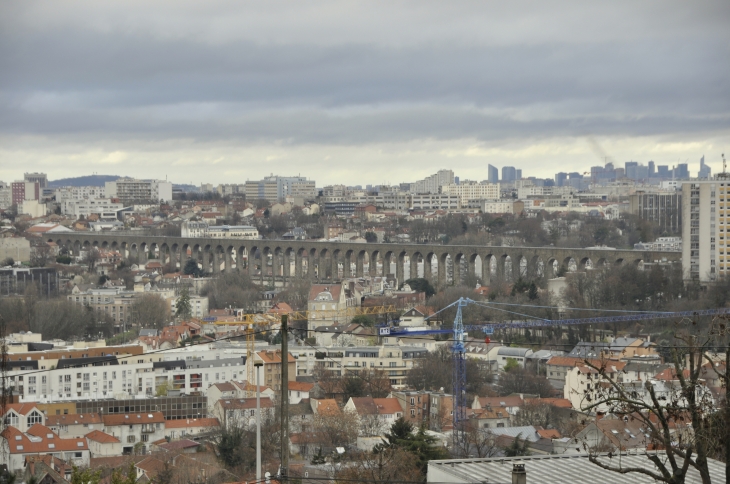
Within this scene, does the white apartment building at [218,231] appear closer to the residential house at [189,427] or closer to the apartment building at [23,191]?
the residential house at [189,427]

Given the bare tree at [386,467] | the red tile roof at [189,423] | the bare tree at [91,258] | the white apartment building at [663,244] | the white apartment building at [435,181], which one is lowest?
the red tile roof at [189,423]

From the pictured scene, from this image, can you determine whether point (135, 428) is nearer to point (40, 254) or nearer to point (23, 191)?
point (40, 254)

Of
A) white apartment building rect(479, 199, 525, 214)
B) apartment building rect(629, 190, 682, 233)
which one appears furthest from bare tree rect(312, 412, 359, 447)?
white apartment building rect(479, 199, 525, 214)

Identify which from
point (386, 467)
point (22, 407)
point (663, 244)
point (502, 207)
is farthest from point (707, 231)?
point (502, 207)

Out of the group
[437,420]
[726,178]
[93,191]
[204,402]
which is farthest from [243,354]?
[93,191]

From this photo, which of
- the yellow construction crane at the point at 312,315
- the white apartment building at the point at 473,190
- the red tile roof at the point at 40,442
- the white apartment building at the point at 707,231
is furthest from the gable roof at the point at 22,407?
the white apartment building at the point at 473,190

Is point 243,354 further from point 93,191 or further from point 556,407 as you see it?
point 93,191

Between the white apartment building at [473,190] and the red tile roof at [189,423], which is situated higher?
the white apartment building at [473,190]
